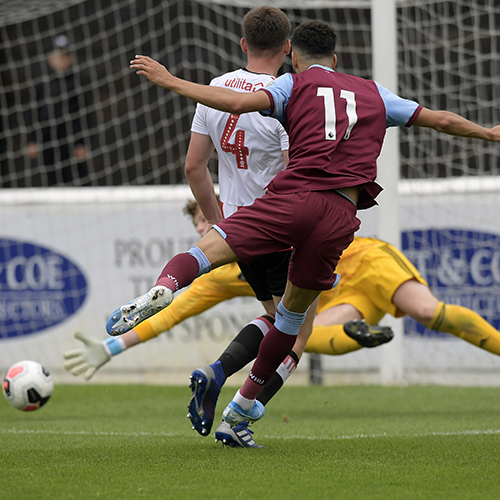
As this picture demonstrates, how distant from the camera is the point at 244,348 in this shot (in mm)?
3656

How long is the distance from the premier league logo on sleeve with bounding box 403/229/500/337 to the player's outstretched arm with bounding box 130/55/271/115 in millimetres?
4355

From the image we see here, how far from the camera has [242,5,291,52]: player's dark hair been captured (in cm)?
351

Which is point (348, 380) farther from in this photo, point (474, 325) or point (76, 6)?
point (76, 6)

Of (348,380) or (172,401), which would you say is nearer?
(172,401)

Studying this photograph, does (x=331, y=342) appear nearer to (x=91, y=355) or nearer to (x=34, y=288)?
(x=91, y=355)

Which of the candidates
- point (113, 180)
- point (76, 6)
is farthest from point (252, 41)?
point (76, 6)

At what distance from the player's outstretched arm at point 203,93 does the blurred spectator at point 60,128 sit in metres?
5.76

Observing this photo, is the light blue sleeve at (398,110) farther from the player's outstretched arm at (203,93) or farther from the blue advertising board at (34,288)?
the blue advertising board at (34,288)

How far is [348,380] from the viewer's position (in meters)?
7.11

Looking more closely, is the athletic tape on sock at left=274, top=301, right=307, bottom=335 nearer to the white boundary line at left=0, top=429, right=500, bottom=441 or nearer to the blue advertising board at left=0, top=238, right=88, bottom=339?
the white boundary line at left=0, top=429, right=500, bottom=441

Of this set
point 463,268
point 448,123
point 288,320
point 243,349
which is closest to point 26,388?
point 243,349

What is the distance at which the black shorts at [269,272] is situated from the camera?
140 inches

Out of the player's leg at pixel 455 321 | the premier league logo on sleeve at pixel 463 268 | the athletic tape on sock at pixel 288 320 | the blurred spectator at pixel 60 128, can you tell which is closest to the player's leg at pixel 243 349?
the athletic tape on sock at pixel 288 320

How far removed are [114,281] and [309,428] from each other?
3501 mm
